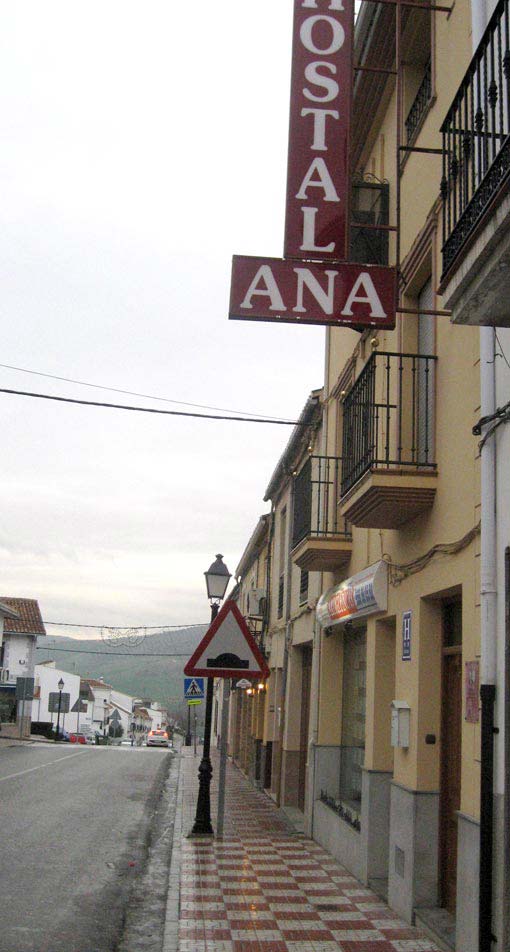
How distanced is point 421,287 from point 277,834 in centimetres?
794

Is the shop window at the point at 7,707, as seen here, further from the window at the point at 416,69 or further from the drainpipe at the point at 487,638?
the drainpipe at the point at 487,638

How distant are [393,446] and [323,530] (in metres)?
3.60

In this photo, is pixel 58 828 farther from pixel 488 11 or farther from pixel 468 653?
pixel 488 11

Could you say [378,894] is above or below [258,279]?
below

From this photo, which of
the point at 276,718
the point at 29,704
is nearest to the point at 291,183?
the point at 276,718

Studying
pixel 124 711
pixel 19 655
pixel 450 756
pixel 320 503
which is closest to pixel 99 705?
pixel 124 711

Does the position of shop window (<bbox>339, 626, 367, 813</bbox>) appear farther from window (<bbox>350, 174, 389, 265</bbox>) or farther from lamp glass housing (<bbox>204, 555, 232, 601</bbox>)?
window (<bbox>350, 174, 389, 265</bbox>)

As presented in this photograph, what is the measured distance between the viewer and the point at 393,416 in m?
9.30

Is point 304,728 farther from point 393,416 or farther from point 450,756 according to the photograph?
point 450,756

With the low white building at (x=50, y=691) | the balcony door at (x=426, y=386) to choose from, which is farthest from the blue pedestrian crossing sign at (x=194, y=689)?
the low white building at (x=50, y=691)

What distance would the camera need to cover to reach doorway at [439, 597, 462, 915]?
763 centimetres

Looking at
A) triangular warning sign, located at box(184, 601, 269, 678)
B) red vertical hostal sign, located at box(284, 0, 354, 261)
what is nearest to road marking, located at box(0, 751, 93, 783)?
triangular warning sign, located at box(184, 601, 269, 678)

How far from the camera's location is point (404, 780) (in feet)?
27.1

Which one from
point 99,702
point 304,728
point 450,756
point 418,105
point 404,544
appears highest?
point 418,105
